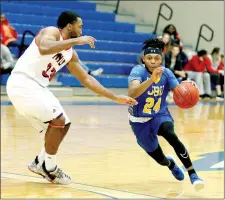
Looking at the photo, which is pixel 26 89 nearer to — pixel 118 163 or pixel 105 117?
pixel 118 163

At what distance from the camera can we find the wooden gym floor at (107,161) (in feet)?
18.7

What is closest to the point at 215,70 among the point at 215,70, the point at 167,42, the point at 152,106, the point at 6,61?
the point at 215,70

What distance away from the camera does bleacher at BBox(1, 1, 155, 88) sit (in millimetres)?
18797

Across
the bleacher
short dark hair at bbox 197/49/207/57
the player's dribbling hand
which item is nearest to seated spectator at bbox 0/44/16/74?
the bleacher

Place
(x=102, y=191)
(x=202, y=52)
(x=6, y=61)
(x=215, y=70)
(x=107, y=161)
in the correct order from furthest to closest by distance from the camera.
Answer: (x=215, y=70), (x=202, y=52), (x=6, y=61), (x=107, y=161), (x=102, y=191)

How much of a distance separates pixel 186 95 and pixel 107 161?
66.1 inches

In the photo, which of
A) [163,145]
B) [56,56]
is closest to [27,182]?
[56,56]

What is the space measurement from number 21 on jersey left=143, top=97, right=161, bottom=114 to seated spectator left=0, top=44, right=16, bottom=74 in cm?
1045

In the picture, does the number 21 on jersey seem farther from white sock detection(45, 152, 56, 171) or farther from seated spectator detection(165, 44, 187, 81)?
seated spectator detection(165, 44, 187, 81)

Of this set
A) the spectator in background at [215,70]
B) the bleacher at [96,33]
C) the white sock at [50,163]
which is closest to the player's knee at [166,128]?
the white sock at [50,163]

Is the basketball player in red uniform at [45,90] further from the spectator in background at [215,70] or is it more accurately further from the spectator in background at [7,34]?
the spectator in background at [215,70]

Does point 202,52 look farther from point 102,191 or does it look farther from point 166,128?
point 102,191

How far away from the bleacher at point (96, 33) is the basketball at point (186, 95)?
38.7 ft

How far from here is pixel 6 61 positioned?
53.7 feet
